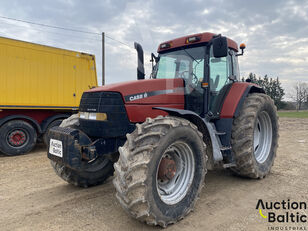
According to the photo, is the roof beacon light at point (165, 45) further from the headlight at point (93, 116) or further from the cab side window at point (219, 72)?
the headlight at point (93, 116)

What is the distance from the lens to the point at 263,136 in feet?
16.1

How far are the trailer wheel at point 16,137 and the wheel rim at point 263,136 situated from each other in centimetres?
647

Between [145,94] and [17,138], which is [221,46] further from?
[17,138]

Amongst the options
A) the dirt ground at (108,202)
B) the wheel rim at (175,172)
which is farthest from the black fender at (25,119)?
the wheel rim at (175,172)

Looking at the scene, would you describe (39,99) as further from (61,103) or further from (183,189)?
(183,189)

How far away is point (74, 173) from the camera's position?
12.3 feet

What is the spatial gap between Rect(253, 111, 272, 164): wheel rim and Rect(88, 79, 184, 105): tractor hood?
199 centimetres

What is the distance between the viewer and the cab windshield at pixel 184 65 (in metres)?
4.00

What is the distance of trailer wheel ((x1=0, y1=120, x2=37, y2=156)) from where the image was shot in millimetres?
6867

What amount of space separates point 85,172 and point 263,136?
3.62 m

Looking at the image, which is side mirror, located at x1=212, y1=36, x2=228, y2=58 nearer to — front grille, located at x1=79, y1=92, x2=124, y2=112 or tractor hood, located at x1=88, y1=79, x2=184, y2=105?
tractor hood, located at x1=88, y1=79, x2=184, y2=105

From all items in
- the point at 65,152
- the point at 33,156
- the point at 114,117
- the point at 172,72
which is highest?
the point at 172,72

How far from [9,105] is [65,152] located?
4.92 m

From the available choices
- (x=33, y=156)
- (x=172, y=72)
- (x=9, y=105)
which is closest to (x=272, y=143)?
(x=172, y=72)
